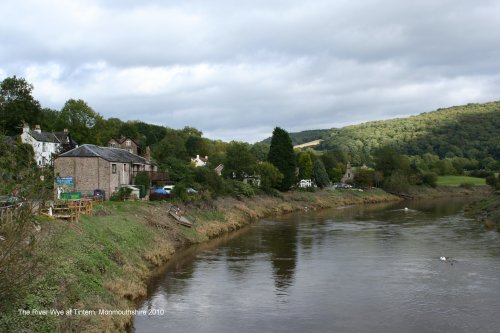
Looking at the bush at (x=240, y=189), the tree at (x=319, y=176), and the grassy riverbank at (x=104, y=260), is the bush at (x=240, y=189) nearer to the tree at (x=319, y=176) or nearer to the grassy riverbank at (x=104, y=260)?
the grassy riverbank at (x=104, y=260)

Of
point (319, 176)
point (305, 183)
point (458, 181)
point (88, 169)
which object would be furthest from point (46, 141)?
point (458, 181)

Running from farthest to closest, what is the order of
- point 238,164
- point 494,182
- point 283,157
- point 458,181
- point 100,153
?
point 458,181 → point 494,182 → point 283,157 → point 238,164 → point 100,153

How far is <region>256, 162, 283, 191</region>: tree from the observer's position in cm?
8325

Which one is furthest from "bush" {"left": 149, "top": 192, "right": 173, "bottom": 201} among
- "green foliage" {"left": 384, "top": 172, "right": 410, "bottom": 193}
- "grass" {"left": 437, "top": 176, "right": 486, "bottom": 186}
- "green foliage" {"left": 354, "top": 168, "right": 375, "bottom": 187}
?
"grass" {"left": 437, "top": 176, "right": 486, "bottom": 186}

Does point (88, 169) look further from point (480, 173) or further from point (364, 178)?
point (480, 173)

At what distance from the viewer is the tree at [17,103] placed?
8556cm

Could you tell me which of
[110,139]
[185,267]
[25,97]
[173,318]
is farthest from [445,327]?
[110,139]

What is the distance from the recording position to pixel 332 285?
29344mm

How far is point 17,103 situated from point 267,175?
45190 mm

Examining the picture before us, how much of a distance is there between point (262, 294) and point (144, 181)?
34.5 m

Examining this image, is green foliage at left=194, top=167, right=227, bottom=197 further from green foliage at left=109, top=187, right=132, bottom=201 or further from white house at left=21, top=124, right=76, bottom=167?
white house at left=21, top=124, right=76, bottom=167

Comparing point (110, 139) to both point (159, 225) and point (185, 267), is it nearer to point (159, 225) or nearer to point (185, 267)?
point (159, 225)

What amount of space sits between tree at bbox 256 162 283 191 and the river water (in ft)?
108

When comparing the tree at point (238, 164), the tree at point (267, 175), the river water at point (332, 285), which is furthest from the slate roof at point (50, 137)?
the river water at point (332, 285)
